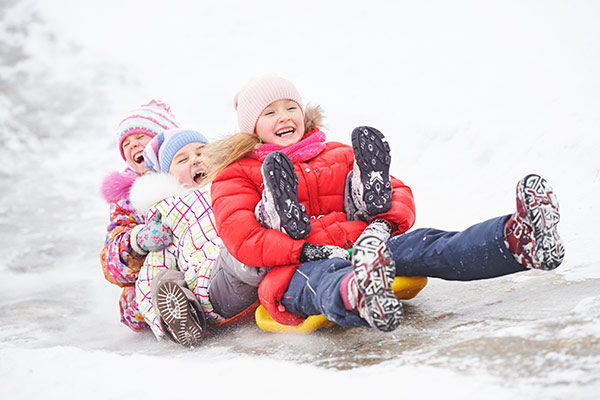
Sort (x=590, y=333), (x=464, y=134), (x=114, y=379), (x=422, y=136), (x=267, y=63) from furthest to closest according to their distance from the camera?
(x=267, y=63) → (x=422, y=136) → (x=464, y=134) → (x=114, y=379) → (x=590, y=333)

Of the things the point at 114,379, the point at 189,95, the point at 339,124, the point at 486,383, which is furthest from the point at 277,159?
the point at 189,95

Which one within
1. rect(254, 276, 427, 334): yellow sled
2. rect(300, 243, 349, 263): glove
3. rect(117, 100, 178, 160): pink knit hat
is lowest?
rect(254, 276, 427, 334): yellow sled

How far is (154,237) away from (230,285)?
56 cm

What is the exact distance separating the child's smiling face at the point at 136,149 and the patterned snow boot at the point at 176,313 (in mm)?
1294

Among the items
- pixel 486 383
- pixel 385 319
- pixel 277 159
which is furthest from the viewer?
pixel 277 159

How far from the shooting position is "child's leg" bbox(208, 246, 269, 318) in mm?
1850

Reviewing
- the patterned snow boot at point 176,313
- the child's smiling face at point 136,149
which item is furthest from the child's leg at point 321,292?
the child's smiling face at point 136,149

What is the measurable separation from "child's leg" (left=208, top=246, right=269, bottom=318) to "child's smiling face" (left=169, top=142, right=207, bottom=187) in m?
0.68

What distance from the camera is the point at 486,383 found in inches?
39.2

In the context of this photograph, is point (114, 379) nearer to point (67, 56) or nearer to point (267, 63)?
point (267, 63)

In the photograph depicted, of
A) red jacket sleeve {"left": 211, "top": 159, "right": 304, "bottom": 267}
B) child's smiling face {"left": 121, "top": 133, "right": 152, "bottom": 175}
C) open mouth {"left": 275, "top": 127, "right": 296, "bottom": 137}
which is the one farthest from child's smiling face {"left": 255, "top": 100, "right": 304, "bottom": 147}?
child's smiling face {"left": 121, "top": 133, "right": 152, "bottom": 175}

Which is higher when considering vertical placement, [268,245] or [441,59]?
[441,59]

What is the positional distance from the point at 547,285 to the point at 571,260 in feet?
0.77

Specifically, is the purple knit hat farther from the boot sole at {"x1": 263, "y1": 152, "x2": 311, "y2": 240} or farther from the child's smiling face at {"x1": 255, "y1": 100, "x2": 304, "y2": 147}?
the boot sole at {"x1": 263, "y1": 152, "x2": 311, "y2": 240}
